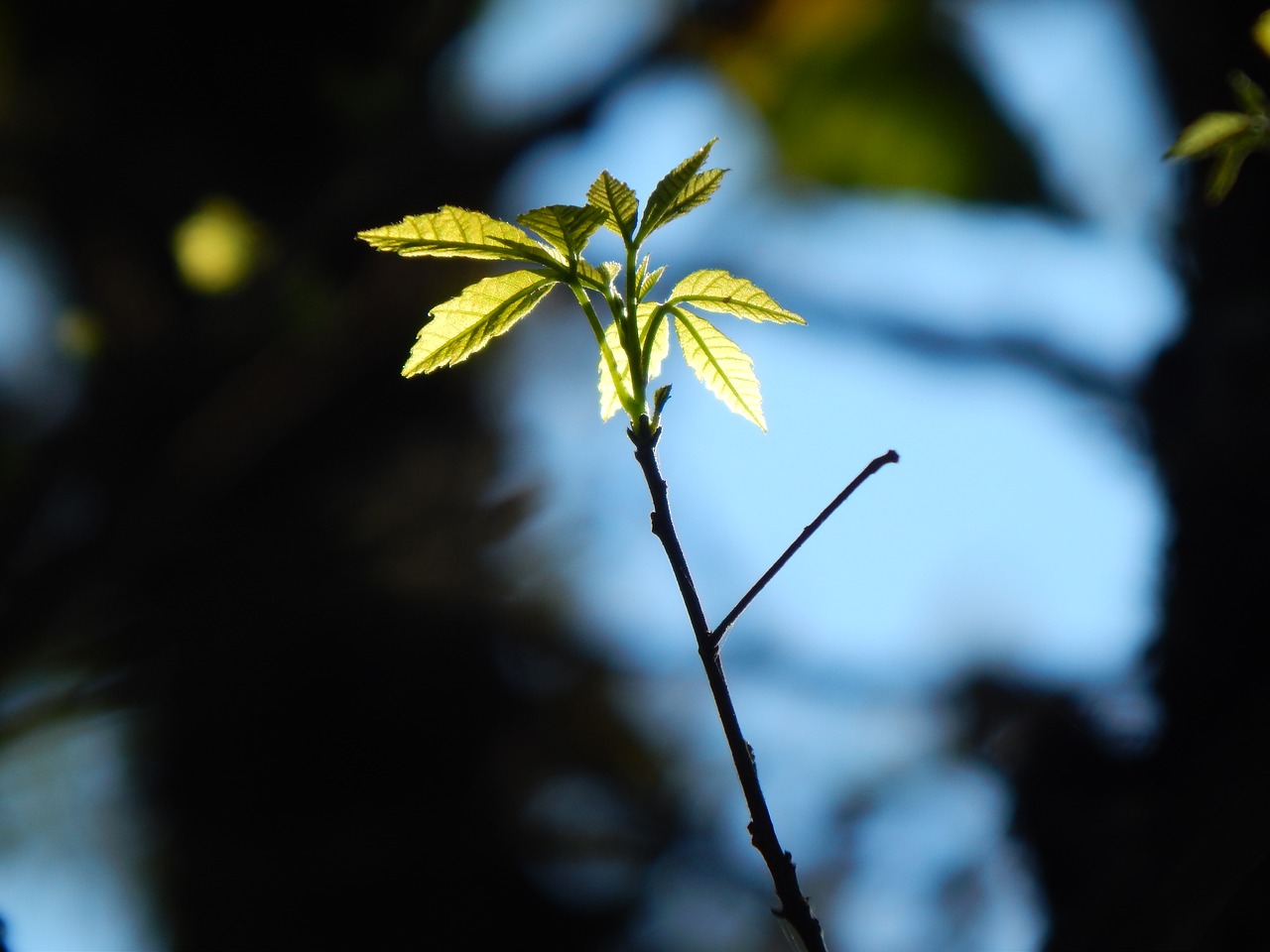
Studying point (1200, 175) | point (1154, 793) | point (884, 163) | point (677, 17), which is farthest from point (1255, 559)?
point (677, 17)

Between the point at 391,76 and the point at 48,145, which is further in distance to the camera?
the point at 48,145

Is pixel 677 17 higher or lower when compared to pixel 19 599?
higher

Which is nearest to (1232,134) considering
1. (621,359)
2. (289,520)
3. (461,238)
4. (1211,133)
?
(1211,133)

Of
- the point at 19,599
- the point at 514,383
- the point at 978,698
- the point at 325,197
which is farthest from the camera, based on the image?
the point at 514,383

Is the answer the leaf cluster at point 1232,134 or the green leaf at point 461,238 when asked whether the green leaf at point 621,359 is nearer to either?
the green leaf at point 461,238

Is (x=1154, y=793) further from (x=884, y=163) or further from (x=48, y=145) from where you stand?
(x=48, y=145)
